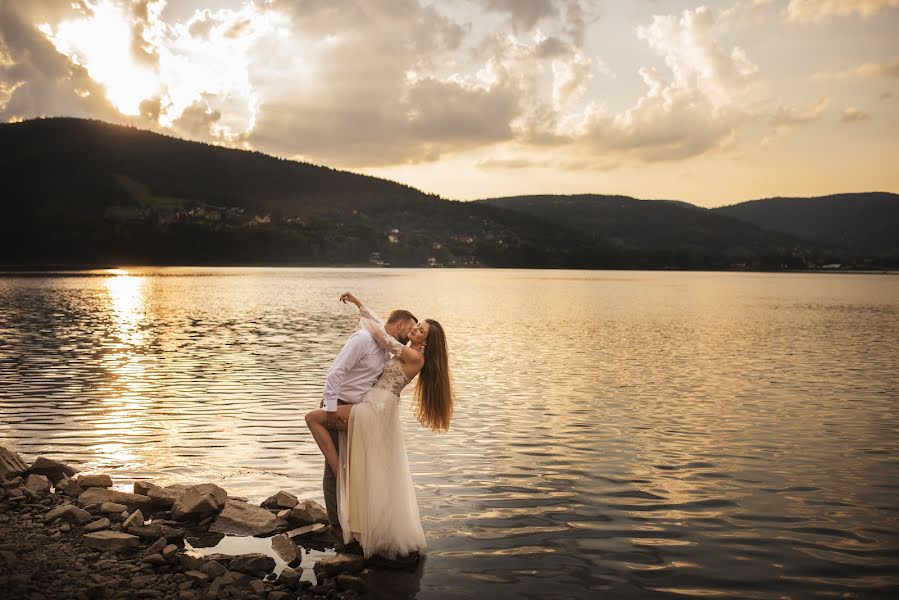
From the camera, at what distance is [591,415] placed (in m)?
21.0

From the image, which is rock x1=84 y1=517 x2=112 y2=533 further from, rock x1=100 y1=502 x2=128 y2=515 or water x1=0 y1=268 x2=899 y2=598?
water x1=0 y1=268 x2=899 y2=598

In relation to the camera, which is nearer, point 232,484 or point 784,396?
point 232,484

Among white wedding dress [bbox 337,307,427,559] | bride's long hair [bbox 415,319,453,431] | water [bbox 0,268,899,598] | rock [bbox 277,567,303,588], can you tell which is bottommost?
water [bbox 0,268,899,598]

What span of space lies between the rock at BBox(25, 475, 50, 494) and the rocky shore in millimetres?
15

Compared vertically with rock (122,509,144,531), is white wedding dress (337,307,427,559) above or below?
above

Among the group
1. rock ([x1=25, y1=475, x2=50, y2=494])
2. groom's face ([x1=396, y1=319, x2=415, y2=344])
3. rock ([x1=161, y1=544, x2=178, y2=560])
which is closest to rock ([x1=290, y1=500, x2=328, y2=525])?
rock ([x1=161, y1=544, x2=178, y2=560])

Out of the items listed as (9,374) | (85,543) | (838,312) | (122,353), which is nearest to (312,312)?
(122,353)

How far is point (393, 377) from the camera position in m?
9.89

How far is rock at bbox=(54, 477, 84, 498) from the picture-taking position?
1219 cm

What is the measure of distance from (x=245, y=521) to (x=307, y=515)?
0.88 metres

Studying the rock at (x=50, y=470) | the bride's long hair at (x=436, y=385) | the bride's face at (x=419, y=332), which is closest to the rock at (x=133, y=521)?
the rock at (x=50, y=470)

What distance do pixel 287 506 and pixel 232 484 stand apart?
6.98 feet

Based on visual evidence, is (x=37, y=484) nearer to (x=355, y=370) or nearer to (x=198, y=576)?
(x=198, y=576)

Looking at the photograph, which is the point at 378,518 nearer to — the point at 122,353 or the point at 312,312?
the point at 122,353
